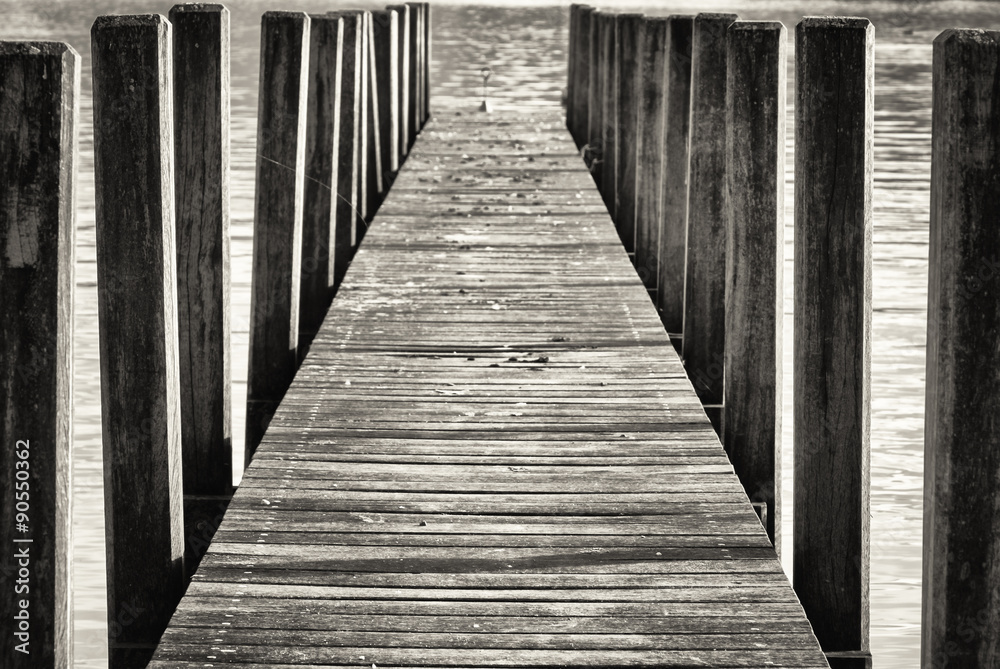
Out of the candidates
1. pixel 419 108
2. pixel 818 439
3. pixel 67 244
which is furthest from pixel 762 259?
pixel 419 108

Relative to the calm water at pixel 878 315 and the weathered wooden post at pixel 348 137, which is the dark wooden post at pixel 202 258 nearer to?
the calm water at pixel 878 315

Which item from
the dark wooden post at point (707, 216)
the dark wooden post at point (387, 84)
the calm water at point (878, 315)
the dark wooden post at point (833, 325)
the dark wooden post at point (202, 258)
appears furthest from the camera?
the dark wooden post at point (387, 84)

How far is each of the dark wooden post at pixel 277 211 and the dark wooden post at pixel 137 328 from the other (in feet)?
7.41

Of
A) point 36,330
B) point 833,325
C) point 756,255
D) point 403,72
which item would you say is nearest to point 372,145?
point 403,72

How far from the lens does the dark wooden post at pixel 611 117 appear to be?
11078 millimetres

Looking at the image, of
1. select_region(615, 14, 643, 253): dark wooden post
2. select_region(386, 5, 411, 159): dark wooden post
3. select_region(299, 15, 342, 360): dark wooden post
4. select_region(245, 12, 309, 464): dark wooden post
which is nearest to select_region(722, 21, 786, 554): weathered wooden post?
select_region(245, 12, 309, 464): dark wooden post

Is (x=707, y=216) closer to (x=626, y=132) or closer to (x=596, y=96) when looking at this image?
(x=626, y=132)

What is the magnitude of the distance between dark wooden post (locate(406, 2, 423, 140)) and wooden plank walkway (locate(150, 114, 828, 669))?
938 cm

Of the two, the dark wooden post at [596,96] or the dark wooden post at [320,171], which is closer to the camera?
the dark wooden post at [320,171]

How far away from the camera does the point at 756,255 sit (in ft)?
14.7

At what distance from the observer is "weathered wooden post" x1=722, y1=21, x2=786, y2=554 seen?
4449 mm

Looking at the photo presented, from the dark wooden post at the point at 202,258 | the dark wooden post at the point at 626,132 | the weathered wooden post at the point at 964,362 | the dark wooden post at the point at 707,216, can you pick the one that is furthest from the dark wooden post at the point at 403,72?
the weathered wooden post at the point at 964,362

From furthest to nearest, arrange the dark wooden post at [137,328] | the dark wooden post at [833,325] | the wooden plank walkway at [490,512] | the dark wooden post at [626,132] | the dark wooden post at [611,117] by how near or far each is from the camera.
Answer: the dark wooden post at [611,117] → the dark wooden post at [626,132] → the dark wooden post at [833,325] → the dark wooden post at [137,328] → the wooden plank walkway at [490,512]

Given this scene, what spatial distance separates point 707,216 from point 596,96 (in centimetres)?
796
